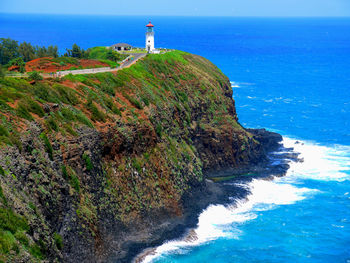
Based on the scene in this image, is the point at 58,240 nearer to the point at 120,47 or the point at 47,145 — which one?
the point at 47,145

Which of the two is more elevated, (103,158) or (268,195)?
(103,158)

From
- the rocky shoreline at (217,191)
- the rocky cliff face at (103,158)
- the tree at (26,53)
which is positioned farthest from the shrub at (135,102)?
the tree at (26,53)

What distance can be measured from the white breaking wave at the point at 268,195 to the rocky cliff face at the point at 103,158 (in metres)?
2.69

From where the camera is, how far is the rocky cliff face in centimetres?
3646

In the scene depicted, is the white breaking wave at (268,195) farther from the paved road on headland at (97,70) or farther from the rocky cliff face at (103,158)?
the paved road on headland at (97,70)

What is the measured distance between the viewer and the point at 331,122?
10119 centimetres

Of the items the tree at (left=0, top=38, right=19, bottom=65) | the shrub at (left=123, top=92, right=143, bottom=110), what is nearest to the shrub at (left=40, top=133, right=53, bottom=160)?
the shrub at (left=123, top=92, right=143, bottom=110)

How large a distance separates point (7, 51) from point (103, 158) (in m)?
36.1

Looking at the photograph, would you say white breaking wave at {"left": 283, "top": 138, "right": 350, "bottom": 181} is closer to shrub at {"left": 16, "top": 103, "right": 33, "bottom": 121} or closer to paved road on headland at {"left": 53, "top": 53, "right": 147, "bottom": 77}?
paved road on headland at {"left": 53, "top": 53, "right": 147, "bottom": 77}

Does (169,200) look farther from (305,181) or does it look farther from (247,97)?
(247,97)

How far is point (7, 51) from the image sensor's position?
7412 centimetres

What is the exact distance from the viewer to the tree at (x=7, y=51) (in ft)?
242

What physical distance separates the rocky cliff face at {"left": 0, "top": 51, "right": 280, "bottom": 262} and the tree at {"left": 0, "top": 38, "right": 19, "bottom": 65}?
21.5 meters

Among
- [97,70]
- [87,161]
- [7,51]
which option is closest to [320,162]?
[97,70]
